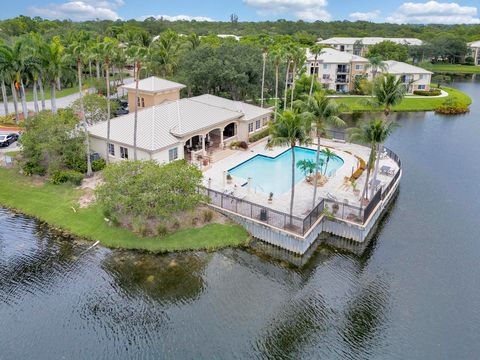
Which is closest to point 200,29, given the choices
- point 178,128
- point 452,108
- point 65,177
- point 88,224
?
point 452,108

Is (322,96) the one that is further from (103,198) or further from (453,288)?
(103,198)

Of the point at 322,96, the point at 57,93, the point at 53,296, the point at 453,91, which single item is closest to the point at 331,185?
the point at 322,96

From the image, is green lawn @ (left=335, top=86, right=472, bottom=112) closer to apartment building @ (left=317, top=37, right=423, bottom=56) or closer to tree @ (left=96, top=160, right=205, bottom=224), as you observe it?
apartment building @ (left=317, top=37, right=423, bottom=56)

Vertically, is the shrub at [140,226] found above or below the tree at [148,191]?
below

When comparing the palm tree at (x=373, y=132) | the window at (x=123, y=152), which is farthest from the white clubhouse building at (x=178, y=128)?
the palm tree at (x=373, y=132)

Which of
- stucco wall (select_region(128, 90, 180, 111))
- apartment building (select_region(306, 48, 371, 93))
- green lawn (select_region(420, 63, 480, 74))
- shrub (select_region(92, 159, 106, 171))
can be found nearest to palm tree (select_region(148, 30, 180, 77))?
stucco wall (select_region(128, 90, 180, 111))

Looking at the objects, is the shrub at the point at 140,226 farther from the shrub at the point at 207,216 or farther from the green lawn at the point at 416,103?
the green lawn at the point at 416,103

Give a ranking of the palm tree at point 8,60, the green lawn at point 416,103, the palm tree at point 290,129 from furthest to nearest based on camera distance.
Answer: the green lawn at point 416,103, the palm tree at point 8,60, the palm tree at point 290,129
